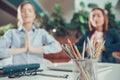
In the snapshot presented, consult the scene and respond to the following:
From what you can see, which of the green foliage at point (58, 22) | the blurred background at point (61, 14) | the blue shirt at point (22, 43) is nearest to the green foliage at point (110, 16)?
the blurred background at point (61, 14)

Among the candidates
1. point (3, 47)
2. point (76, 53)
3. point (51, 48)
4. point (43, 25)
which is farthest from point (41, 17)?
point (76, 53)

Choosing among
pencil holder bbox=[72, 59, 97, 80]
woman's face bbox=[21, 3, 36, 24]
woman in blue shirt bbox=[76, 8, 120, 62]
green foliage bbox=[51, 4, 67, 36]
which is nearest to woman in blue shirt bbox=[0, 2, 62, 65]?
woman's face bbox=[21, 3, 36, 24]

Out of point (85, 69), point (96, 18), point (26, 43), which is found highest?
point (96, 18)

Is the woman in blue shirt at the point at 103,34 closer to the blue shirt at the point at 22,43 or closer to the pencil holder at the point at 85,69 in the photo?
the blue shirt at the point at 22,43

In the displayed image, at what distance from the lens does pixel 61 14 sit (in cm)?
214

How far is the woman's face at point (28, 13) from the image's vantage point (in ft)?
6.34

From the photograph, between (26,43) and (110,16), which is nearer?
(26,43)

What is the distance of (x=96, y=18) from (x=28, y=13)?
564 mm

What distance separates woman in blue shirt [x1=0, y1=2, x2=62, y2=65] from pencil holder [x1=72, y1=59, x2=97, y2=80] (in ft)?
3.88

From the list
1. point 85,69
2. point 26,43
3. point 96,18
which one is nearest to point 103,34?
point 96,18

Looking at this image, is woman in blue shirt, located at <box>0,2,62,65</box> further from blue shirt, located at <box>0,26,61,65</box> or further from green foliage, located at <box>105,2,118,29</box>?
green foliage, located at <box>105,2,118,29</box>

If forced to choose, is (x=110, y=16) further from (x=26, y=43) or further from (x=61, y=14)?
(x=26, y=43)

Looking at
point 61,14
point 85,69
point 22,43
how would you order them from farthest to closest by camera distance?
point 61,14 → point 22,43 → point 85,69

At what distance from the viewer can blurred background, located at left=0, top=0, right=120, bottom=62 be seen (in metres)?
2.05
